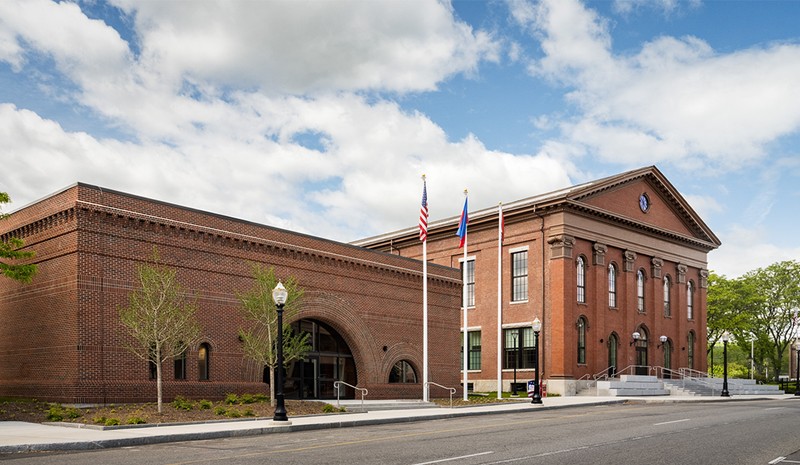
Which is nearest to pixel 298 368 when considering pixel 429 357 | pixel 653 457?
pixel 429 357

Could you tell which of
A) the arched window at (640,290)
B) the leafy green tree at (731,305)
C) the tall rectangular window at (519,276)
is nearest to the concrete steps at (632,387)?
the arched window at (640,290)

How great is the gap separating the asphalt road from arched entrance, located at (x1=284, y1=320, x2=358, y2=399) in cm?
1178

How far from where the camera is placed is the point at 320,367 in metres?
35.9

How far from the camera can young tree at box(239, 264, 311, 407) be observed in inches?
1142

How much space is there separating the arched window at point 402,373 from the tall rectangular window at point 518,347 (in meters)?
12.5

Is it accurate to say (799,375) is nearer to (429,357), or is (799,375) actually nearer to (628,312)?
(628,312)

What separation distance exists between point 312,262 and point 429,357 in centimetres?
925

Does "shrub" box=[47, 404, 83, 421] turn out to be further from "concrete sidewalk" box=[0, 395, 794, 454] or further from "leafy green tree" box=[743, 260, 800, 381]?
"leafy green tree" box=[743, 260, 800, 381]

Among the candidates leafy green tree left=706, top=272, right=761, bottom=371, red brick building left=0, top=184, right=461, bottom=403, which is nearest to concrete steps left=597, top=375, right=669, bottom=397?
red brick building left=0, top=184, right=461, bottom=403

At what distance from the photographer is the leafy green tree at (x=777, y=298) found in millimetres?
77312

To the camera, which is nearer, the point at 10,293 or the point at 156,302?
the point at 156,302

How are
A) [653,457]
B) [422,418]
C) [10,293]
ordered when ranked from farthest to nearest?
[10,293], [422,418], [653,457]

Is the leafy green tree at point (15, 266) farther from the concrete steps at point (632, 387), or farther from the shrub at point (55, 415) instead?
the concrete steps at point (632, 387)

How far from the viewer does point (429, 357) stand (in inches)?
1599
